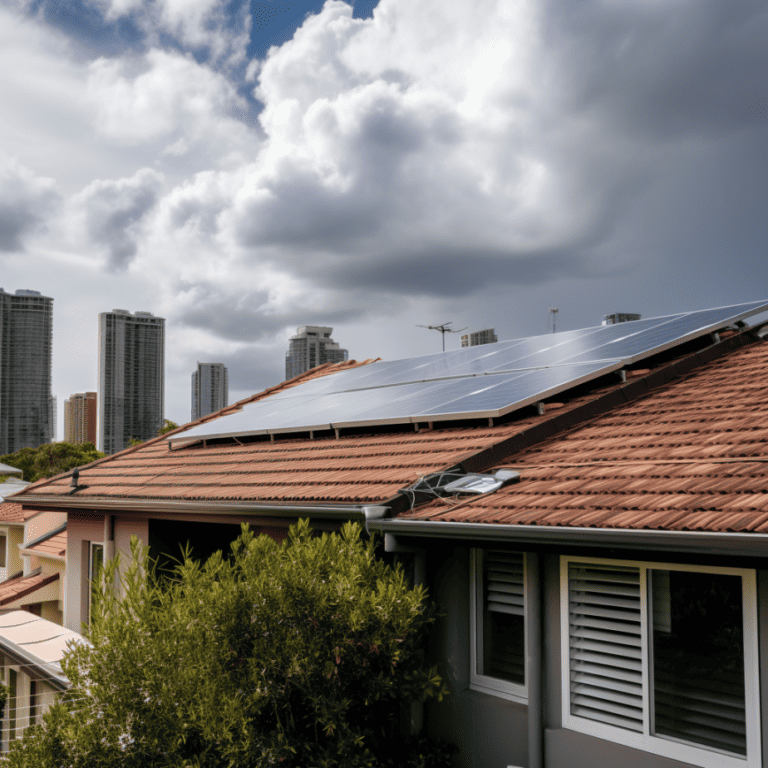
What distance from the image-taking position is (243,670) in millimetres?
5898

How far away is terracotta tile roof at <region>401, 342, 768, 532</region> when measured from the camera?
5.38 metres

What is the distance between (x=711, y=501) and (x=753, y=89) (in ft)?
35.9

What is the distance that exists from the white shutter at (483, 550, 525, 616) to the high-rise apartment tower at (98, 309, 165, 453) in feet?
303

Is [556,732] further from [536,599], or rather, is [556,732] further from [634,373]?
[634,373]

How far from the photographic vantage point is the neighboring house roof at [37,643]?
11.9 metres

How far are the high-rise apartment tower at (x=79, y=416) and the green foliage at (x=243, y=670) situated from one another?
111780mm

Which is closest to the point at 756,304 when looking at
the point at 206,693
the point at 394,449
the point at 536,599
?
the point at 394,449

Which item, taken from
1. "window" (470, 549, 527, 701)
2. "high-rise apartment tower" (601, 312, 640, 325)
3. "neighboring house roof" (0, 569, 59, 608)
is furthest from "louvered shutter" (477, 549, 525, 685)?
"neighboring house roof" (0, 569, 59, 608)

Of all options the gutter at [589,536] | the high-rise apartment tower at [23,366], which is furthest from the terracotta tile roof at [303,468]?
the high-rise apartment tower at [23,366]

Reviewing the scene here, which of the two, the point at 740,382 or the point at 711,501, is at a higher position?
the point at 740,382

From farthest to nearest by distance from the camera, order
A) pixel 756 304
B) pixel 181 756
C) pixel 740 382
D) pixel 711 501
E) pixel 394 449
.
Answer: pixel 756 304
pixel 394 449
pixel 740 382
pixel 181 756
pixel 711 501

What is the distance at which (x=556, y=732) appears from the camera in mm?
6297

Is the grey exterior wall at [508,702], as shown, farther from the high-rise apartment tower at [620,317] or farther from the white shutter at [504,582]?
the high-rise apartment tower at [620,317]

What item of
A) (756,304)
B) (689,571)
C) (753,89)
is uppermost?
(753,89)
